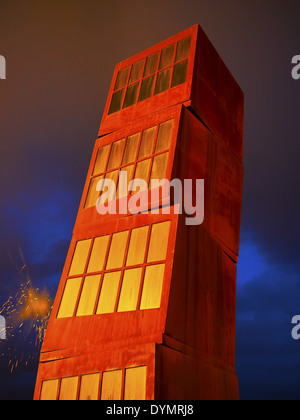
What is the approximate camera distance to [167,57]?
12016mm

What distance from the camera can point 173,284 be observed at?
8.49 meters

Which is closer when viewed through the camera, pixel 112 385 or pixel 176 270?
pixel 112 385

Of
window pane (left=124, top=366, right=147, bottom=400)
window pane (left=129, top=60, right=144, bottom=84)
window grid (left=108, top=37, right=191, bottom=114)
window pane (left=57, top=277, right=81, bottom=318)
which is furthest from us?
window pane (left=129, top=60, right=144, bottom=84)

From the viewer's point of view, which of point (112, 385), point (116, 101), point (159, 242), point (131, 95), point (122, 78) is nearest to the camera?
point (112, 385)

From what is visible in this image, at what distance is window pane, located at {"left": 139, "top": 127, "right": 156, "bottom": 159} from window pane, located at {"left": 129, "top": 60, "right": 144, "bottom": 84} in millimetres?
2294

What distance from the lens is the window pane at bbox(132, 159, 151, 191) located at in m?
10.2

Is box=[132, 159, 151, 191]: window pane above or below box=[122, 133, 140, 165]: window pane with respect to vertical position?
below

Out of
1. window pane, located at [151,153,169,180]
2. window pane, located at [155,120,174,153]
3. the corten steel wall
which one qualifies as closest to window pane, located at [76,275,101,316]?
the corten steel wall

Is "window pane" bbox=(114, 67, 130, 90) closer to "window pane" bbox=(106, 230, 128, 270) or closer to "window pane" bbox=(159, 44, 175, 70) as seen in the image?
"window pane" bbox=(159, 44, 175, 70)

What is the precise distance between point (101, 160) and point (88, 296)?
3625 mm

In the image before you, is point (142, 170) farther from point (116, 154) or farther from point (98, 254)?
point (98, 254)

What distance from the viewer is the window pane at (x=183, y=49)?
11.7 meters

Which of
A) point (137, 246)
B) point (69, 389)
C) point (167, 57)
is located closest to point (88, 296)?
point (137, 246)

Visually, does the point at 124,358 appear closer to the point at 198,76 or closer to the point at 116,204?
the point at 116,204
